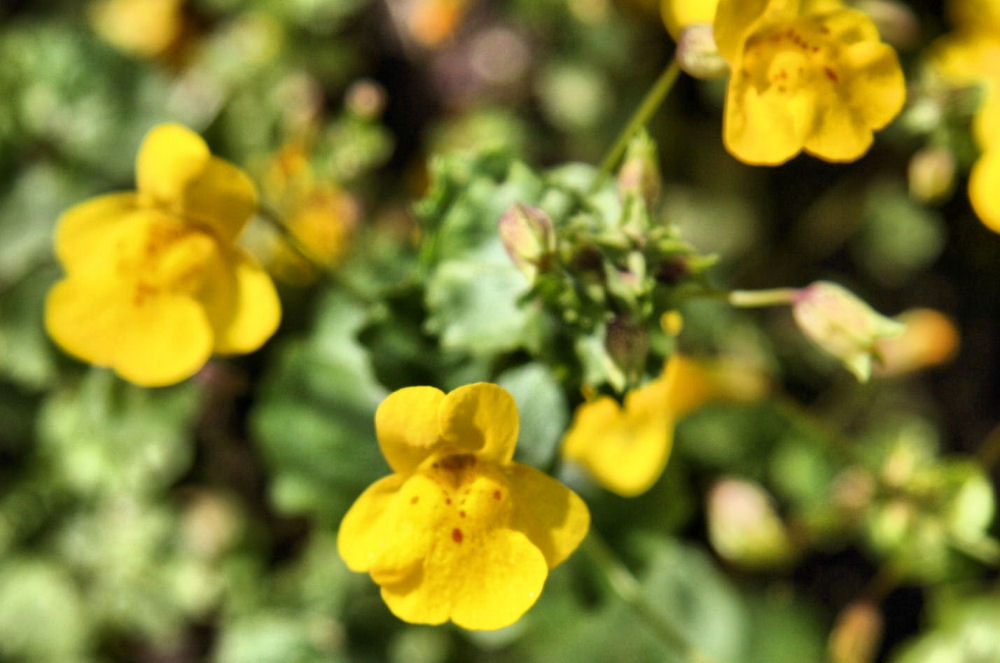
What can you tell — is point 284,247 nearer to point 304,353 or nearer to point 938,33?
point 304,353

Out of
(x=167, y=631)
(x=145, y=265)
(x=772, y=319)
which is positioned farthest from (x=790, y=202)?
(x=167, y=631)

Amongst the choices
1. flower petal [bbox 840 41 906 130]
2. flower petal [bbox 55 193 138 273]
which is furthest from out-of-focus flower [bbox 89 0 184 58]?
flower petal [bbox 840 41 906 130]

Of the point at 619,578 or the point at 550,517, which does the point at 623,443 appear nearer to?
the point at 619,578

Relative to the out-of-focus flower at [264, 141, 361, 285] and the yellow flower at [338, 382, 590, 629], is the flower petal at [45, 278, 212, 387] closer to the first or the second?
the yellow flower at [338, 382, 590, 629]

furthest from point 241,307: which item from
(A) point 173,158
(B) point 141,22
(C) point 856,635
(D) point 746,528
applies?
(B) point 141,22

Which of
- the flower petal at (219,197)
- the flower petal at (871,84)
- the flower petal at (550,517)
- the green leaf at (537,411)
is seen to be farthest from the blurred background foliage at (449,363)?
the flower petal at (871,84)

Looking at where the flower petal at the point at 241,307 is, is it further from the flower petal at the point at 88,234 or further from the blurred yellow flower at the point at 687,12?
the blurred yellow flower at the point at 687,12
